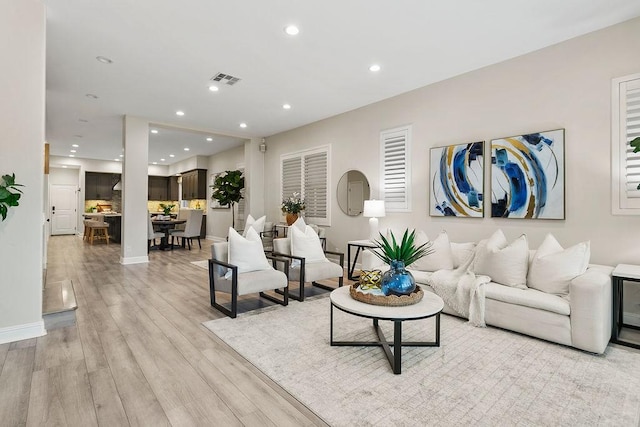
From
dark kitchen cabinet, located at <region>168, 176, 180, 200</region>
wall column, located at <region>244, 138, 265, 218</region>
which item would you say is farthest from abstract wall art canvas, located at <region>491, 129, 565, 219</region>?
dark kitchen cabinet, located at <region>168, 176, 180, 200</region>

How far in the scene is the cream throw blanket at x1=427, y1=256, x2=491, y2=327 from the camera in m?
3.28

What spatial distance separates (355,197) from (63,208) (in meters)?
12.2

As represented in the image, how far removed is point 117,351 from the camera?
2.67m

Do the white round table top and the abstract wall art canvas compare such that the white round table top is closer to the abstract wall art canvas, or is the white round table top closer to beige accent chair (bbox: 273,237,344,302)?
beige accent chair (bbox: 273,237,344,302)

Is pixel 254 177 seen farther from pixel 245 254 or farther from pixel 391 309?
pixel 391 309

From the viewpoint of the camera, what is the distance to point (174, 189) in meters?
13.9

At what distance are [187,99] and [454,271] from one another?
197 inches

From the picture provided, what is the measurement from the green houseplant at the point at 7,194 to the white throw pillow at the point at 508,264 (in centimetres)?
438

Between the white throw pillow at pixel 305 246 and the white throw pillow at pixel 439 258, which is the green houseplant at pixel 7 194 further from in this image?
the white throw pillow at pixel 439 258

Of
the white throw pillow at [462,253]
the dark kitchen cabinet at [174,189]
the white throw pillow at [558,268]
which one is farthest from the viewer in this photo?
the dark kitchen cabinet at [174,189]

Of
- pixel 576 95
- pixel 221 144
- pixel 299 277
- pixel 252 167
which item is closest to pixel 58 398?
pixel 299 277

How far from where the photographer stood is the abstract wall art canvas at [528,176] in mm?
3680

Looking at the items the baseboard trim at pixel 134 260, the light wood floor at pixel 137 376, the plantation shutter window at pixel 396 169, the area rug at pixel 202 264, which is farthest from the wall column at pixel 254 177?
the light wood floor at pixel 137 376

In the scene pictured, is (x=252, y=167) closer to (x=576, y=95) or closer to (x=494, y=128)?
(x=494, y=128)
